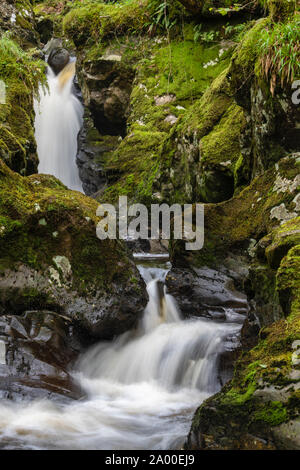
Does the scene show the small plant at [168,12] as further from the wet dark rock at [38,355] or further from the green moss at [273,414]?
the green moss at [273,414]

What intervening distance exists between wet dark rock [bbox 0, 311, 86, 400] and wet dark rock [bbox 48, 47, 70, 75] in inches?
534

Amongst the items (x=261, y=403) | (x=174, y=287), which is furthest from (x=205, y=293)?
(x=261, y=403)

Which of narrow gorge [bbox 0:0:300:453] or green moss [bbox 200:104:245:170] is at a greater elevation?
green moss [bbox 200:104:245:170]

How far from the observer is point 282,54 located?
4020 mm

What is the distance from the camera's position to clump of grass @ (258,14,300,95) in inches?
156

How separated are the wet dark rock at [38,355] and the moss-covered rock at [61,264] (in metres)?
0.19

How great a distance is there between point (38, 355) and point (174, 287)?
2275 mm

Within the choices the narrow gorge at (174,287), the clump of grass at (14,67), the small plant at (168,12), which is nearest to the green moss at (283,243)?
the narrow gorge at (174,287)

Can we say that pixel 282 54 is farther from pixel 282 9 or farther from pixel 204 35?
pixel 204 35

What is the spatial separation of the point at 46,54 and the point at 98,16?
5053 mm

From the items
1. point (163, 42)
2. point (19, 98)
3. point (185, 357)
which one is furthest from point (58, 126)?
point (185, 357)

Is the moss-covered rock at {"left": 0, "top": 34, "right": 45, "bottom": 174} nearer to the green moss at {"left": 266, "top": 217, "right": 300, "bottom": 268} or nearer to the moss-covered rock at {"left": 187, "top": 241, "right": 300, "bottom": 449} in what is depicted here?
the green moss at {"left": 266, "top": 217, "right": 300, "bottom": 268}

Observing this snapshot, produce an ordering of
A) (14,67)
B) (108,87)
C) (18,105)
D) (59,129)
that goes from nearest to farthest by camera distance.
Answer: (18,105), (14,67), (108,87), (59,129)

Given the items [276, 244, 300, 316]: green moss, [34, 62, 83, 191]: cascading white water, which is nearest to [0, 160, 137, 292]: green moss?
[276, 244, 300, 316]: green moss
